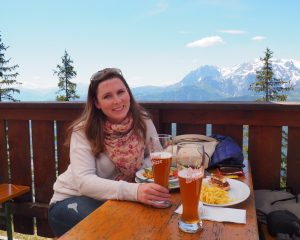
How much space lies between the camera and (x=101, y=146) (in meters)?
2.03

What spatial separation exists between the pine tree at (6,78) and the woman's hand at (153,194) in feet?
120

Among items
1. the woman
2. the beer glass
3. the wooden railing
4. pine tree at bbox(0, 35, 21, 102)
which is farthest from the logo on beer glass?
pine tree at bbox(0, 35, 21, 102)

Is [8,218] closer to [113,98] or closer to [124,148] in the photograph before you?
[124,148]

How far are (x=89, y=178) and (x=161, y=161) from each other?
0.60 metres

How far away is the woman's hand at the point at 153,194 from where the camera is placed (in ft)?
4.51

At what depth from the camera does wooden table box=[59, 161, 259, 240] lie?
114 centimetres

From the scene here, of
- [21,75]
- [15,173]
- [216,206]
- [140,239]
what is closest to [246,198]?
[216,206]

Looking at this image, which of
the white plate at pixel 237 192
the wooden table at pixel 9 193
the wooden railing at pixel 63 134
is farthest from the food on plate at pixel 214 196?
the wooden table at pixel 9 193

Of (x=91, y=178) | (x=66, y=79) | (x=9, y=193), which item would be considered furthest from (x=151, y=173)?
(x=66, y=79)

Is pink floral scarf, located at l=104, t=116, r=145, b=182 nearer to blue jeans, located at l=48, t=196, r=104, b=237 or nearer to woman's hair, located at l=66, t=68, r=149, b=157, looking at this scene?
woman's hair, located at l=66, t=68, r=149, b=157

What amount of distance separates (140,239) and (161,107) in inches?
70.8

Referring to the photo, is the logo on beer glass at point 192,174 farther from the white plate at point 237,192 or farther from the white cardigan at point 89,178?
the white cardigan at point 89,178

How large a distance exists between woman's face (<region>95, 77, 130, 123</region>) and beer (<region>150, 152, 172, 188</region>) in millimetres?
774

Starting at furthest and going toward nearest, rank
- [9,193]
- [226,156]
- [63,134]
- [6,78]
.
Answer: [6,78]
[63,134]
[9,193]
[226,156]
